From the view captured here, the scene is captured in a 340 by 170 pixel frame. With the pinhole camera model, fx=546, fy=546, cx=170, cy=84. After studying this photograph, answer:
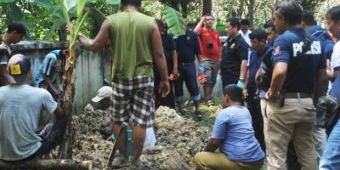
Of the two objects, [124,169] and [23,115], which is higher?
[23,115]

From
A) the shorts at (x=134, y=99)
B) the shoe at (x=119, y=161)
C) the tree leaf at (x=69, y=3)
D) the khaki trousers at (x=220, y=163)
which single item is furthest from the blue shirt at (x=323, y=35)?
the tree leaf at (x=69, y=3)

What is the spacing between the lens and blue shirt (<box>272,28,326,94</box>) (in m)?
5.05

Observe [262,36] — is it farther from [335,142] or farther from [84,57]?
[84,57]

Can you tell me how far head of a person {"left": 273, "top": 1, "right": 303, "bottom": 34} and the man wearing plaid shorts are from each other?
4.04 ft

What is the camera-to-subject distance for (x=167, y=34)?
9406mm

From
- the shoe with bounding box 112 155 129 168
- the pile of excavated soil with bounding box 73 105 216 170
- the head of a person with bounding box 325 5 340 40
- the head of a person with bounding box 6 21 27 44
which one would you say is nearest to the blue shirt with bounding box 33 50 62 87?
Answer: the head of a person with bounding box 6 21 27 44

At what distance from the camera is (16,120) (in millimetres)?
4832

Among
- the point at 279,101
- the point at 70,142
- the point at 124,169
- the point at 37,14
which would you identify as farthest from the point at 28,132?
the point at 37,14

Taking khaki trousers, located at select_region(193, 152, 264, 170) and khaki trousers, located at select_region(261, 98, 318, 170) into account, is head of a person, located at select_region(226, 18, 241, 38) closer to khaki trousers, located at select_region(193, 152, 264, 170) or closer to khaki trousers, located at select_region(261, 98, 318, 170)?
khaki trousers, located at select_region(261, 98, 318, 170)

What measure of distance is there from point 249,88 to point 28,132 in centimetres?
326

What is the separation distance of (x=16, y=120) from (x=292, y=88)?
8.55 ft

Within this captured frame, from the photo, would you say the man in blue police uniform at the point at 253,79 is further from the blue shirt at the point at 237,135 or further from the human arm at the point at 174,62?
the human arm at the point at 174,62

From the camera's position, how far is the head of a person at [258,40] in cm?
673

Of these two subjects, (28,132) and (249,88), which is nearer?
(28,132)
